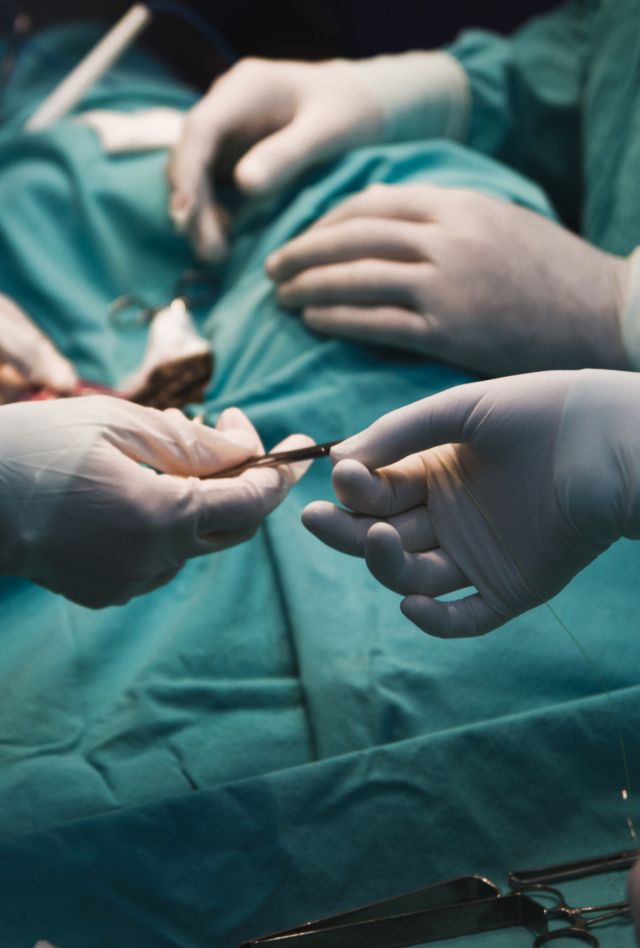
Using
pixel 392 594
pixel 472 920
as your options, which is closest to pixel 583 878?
pixel 472 920

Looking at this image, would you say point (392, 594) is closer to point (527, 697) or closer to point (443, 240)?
point (527, 697)

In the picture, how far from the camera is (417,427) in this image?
2.57 ft

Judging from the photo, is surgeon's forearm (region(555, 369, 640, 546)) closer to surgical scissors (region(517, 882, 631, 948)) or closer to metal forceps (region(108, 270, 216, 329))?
surgical scissors (region(517, 882, 631, 948))

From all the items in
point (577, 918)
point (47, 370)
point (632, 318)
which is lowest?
point (577, 918)

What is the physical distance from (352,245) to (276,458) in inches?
16.8

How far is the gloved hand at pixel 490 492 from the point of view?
2.56 feet

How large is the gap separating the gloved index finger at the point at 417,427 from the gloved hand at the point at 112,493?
0.15 m

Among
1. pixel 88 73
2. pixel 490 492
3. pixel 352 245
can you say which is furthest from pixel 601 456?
pixel 88 73

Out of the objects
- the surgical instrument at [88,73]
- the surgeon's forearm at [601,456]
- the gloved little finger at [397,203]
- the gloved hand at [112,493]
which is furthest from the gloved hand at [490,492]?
the surgical instrument at [88,73]

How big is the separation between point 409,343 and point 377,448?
1.35ft

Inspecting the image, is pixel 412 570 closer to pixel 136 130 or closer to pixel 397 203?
pixel 397 203

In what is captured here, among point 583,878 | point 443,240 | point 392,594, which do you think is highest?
point 443,240

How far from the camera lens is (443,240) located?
1.16m

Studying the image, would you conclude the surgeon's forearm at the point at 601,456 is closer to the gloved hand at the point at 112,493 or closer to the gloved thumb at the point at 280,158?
the gloved hand at the point at 112,493
